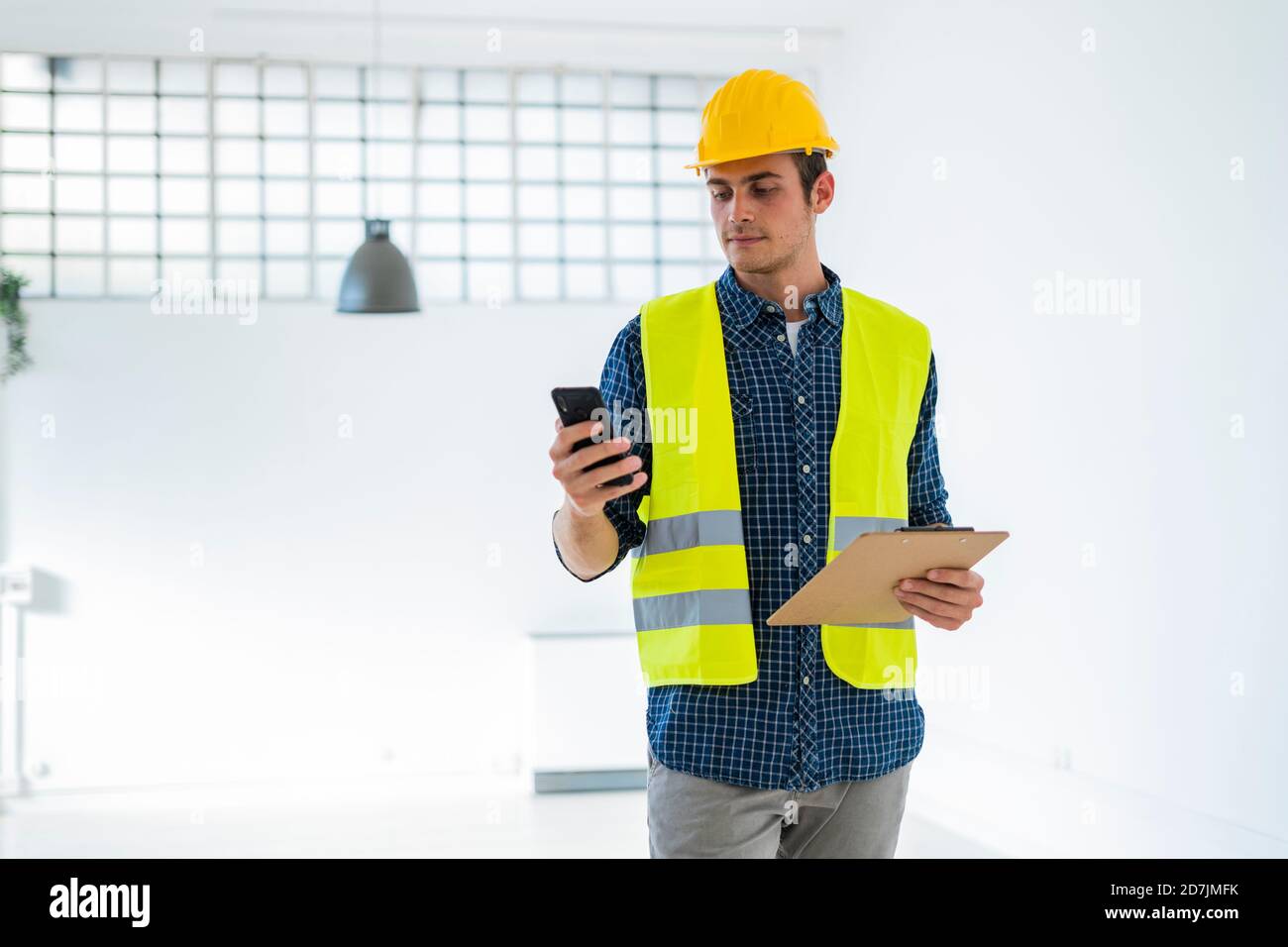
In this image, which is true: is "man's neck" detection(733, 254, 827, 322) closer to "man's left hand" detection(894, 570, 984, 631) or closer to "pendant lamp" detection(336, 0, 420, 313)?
"man's left hand" detection(894, 570, 984, 631)

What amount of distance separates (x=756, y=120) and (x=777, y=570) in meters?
0.63

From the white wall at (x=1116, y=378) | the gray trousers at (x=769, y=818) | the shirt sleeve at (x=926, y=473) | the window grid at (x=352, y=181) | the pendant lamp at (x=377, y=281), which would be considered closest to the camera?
the gray trousers at (x=769, y=818)

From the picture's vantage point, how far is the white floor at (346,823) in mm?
5312

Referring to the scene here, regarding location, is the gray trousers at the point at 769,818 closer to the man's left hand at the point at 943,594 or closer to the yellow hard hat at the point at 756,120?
the man's left hand at the point at 943,594

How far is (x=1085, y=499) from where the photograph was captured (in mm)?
4543

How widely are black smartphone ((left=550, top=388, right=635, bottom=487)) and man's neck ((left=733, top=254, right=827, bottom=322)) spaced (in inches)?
16.8

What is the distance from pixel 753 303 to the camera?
5.87 ft

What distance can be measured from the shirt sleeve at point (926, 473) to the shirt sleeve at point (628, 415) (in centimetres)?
43

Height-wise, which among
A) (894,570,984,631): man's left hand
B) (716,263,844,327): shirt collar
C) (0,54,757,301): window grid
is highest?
(0,54,757,301): window grid

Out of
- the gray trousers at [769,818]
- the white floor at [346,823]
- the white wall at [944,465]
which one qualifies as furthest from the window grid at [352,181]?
the gray trousers at [769,818]

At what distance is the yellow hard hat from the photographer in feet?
5.77

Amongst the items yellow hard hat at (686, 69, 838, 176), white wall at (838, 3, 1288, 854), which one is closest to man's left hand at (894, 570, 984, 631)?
yellow hard hat at (686, 69, 838, 176)

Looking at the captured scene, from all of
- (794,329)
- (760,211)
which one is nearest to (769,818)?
(794,329)

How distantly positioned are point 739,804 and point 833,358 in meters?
0.63
